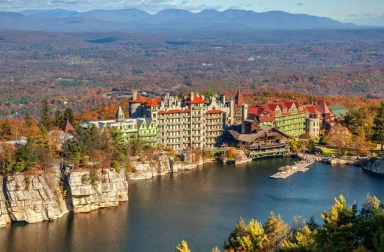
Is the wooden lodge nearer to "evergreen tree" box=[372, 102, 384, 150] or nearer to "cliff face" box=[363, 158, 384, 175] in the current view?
"evergreen tree" box=[372, 102, 384, 150]

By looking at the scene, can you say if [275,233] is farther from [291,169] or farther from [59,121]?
[59,121]

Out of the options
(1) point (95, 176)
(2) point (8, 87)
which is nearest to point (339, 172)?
(1) point (95, 176)

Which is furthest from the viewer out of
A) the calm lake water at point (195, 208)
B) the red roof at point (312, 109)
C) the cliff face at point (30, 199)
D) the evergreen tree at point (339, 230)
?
the red roof at point (312, 109)

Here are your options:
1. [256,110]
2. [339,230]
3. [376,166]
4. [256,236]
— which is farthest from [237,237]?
[256,110]

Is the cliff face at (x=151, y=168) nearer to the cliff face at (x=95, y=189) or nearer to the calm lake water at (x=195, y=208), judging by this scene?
the calm lake water at (x=195, y=208)

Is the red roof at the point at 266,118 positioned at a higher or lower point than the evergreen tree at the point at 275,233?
lower

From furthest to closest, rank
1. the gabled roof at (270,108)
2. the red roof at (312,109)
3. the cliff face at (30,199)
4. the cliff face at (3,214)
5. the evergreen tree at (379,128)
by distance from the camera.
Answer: the red roof at (312,109)
the gabled roof at (270,108)
the evergreen tree at (379,128)
the cliff face at (30,199)
the cliff face at (3,214)

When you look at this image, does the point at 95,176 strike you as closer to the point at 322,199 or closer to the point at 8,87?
the point at 322,199

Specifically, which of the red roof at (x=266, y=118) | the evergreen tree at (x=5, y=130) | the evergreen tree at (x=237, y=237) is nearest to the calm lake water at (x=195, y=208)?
the evergreen tree at (x=237, y=237)

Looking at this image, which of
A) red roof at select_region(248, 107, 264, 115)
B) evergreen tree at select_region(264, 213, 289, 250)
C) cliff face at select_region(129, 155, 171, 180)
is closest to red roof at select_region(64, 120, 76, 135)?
cliff face at select_region(129, 155, 171, 180)

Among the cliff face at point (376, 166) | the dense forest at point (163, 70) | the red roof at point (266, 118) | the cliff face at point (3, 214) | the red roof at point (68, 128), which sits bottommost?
the dense forest at point (163, 70)
